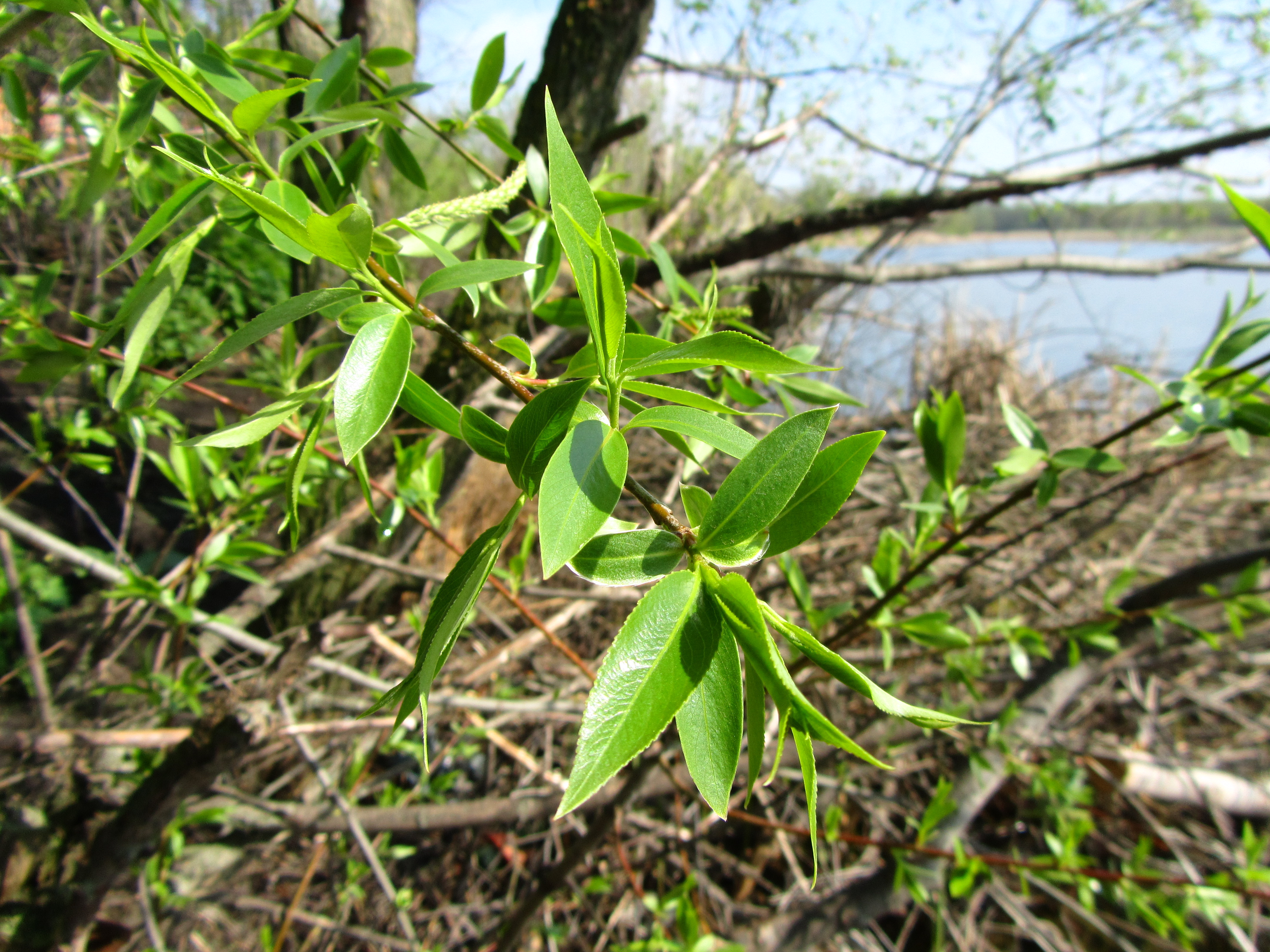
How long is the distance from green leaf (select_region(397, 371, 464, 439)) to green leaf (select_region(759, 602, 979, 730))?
151 millimetres

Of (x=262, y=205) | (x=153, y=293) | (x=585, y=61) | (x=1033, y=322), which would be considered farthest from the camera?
(x=1033, y=322)

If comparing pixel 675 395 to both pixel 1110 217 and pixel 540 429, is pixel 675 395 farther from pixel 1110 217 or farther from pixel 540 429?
pixel 1110 217

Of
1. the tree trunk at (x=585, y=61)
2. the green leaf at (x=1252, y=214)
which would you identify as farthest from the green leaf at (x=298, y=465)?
→ the tree trunk at (x=585, y=61)

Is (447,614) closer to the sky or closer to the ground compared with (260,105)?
closer to the ground

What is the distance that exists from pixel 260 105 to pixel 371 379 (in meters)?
0.15

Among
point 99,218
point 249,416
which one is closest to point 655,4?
point 99,218

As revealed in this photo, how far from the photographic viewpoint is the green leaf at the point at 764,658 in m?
0.19

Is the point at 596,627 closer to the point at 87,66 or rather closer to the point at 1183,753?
the point at 87,66

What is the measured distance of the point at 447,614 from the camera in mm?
187

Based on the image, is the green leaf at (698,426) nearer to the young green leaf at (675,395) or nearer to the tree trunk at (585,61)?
the young green leaf at (675,395)

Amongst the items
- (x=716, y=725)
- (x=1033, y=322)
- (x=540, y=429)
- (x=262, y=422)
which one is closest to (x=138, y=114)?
(x=262, y=422)

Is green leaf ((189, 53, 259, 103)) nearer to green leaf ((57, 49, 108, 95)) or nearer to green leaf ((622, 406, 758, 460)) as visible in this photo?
green leaf ((57, 49, 108, 95))

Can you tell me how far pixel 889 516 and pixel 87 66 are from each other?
1.43 m

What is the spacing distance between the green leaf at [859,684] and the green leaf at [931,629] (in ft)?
1.26
